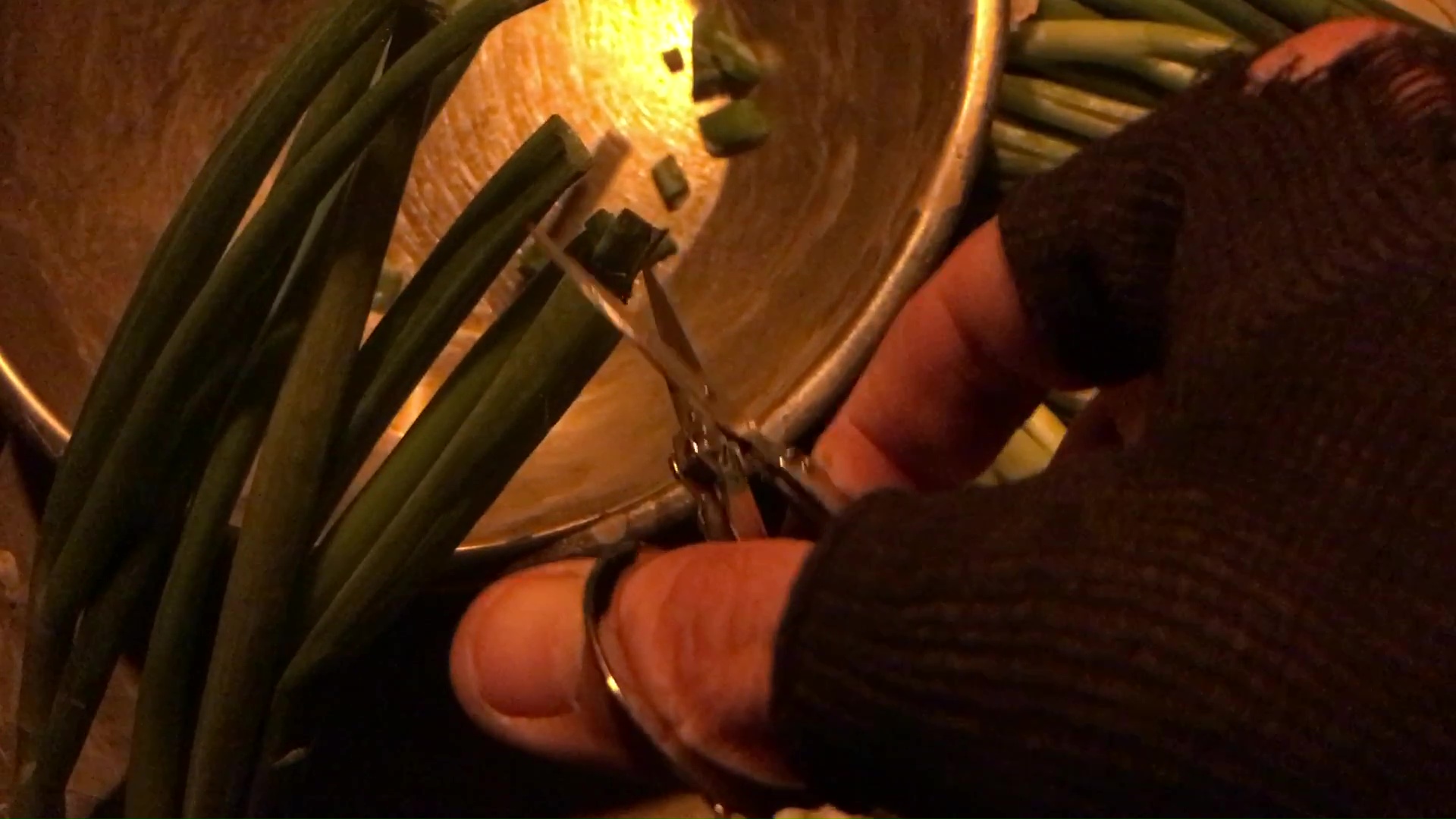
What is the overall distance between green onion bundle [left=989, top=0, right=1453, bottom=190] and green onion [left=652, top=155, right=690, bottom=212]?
0.65 feet

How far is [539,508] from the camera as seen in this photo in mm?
616

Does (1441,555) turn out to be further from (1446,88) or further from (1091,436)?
→ (1091,436)

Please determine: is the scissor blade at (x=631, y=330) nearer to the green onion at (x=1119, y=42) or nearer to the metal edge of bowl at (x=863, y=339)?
the metal edge of bowl at (x=863, y=339)

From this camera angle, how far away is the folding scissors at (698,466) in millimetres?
392

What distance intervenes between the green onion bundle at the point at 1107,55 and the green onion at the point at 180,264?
1.28 ft

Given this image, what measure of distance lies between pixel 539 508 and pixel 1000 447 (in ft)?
0.81

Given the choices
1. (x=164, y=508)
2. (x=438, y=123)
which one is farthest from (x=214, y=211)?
(x=438, y=123)

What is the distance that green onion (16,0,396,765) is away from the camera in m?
0.47

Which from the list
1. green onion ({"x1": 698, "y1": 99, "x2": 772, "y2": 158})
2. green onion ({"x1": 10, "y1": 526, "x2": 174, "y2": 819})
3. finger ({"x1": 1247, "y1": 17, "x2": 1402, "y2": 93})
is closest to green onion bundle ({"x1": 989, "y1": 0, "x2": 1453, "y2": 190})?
green onion ({"x1": 698, "y1": 99, "x2": 772, "y2": 158})

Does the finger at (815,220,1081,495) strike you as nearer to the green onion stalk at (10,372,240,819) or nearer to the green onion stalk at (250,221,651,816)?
the green onion stalk at (250,221,651,816)

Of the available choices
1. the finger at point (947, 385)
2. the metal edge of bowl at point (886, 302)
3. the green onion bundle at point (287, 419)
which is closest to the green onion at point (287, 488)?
the green onion bundle at point (287, 419)

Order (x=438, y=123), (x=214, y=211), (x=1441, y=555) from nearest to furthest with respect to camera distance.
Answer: (x=1441, y=555)
(x=214, y=211)
(x=438, y=123)

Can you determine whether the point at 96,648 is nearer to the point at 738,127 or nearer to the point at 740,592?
the point at 740,592

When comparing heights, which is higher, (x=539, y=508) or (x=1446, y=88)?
(x=1446, y=88)
